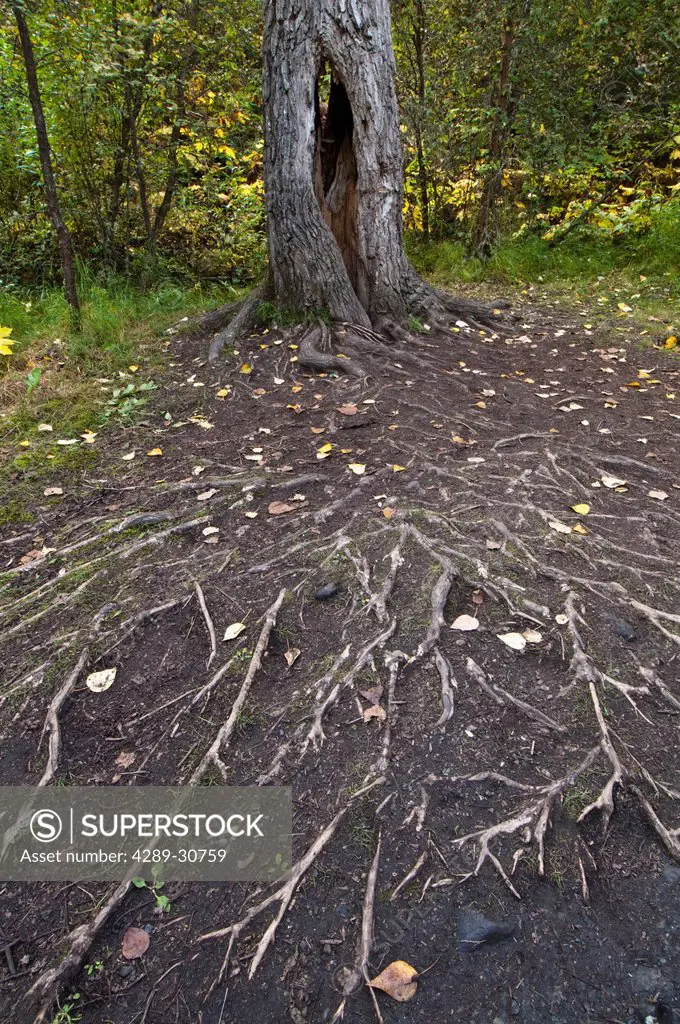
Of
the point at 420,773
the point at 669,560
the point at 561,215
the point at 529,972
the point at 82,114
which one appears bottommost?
the point at 529,972

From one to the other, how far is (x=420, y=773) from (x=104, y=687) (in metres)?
1.11

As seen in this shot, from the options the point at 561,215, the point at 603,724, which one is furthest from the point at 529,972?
the point at 561,215

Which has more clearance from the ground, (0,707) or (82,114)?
(82,114)

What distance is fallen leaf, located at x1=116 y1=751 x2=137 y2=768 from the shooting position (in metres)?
1.75

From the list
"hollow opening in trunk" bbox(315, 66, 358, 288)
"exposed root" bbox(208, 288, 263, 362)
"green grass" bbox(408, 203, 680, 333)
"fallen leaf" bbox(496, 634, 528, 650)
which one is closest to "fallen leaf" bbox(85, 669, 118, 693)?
"fallen leaf" bbox(496, 634, 528, 650)

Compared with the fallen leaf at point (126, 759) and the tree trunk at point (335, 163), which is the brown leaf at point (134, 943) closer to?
the fallen leaf at point (126, 759)

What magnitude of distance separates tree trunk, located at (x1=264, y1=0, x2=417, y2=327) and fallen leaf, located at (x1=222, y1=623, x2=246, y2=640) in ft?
10.3

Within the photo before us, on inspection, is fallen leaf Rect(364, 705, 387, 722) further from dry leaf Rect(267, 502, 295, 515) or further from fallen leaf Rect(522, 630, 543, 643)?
dry leaf Rect(267, 502, 295, 515)

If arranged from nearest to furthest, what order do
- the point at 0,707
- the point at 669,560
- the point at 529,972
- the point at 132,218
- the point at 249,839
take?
the point at 529,972, the point at 249,839, the point at 0,707, the point at 669,560, the point at 132,218

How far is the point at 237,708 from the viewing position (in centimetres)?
184

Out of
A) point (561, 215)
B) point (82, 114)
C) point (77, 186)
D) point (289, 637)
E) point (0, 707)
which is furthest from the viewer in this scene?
point (561, 215)

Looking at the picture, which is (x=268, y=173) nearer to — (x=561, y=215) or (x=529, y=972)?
(x=529, y=972)

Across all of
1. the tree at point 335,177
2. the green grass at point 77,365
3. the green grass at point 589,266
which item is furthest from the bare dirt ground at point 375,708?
the green grass at point 589,266

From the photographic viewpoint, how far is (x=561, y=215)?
8102 mm
